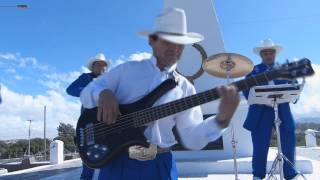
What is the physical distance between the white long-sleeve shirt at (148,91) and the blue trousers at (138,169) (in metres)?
0.11

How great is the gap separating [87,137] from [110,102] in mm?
420

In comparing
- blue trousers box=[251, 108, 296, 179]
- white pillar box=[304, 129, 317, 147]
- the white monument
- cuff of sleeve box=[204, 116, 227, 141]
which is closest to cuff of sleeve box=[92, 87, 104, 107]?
cuff of sleeve box=[204, 116, 227, 141]

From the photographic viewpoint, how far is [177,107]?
2213 millimetres

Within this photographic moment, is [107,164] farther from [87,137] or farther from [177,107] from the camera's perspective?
[177,107]

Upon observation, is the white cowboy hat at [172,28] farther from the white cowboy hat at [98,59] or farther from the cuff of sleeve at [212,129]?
the white cowboy hat at [98,59]

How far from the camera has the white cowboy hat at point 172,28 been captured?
2.13m

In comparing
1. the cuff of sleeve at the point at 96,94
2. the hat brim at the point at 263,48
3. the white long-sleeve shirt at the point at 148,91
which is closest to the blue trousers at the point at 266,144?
the hat brim at the point at 263,48

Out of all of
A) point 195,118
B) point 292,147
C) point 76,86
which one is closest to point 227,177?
point 292,147

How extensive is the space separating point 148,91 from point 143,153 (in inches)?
14.9

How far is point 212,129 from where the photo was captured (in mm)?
2104

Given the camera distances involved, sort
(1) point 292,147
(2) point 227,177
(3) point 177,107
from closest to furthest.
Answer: (3) point 177,107, (1) point 292,147, (2) point 227,177

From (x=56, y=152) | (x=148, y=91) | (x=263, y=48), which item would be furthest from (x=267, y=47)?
(x=56, y=152)

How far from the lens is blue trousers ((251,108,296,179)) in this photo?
18.3ft

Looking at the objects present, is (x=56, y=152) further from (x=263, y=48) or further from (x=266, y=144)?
(x=263, y=48)
